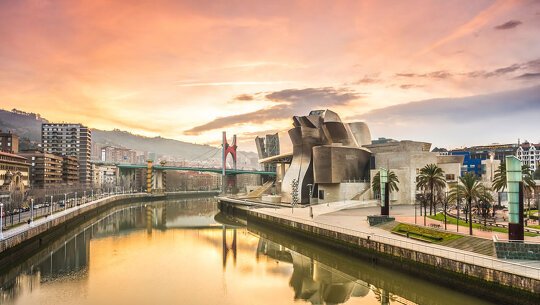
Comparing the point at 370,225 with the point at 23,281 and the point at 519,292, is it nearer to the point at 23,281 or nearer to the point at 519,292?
the point at 519,292

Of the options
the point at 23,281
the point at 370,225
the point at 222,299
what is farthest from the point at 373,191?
the point at 23,281

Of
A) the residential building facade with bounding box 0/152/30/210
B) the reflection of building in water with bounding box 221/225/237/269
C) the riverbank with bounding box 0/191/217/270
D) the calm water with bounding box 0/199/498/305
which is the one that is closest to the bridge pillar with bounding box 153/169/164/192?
the residential building facade with bounding box 0/152/30/210

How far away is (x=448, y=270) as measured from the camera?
1916cm

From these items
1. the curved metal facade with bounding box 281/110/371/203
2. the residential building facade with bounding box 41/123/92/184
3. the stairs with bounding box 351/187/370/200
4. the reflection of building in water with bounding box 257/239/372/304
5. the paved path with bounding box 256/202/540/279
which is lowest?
the reflection of building in water with bounding box 257/239/372/304

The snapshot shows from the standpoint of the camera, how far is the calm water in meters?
19.6

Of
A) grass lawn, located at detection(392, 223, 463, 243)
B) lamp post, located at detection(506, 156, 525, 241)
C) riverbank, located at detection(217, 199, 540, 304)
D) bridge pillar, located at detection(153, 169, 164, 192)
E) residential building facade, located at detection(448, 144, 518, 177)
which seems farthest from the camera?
bridge pillar, located at detection(153, 169, 164, 192)

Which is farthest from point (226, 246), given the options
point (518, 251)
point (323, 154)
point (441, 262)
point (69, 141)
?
point (69, 141)

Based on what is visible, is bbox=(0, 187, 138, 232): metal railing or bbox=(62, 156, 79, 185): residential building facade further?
bbox=(62, 156, 79, 185): residential building facade

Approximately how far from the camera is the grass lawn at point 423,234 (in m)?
23.0

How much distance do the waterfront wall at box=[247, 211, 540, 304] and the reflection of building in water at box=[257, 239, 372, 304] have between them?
2203 millimetres

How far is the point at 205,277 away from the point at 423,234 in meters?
12.3

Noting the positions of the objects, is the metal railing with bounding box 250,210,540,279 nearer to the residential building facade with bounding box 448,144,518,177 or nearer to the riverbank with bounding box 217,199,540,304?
the riverbank with bounding box 217,199,540,304

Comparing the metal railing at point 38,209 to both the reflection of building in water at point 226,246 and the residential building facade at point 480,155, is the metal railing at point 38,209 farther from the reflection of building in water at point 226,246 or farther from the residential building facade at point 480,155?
the residential building facade at point 480,155

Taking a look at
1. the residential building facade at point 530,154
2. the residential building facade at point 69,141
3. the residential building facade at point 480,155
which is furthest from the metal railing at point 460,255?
the residential building facade at point 69,141
